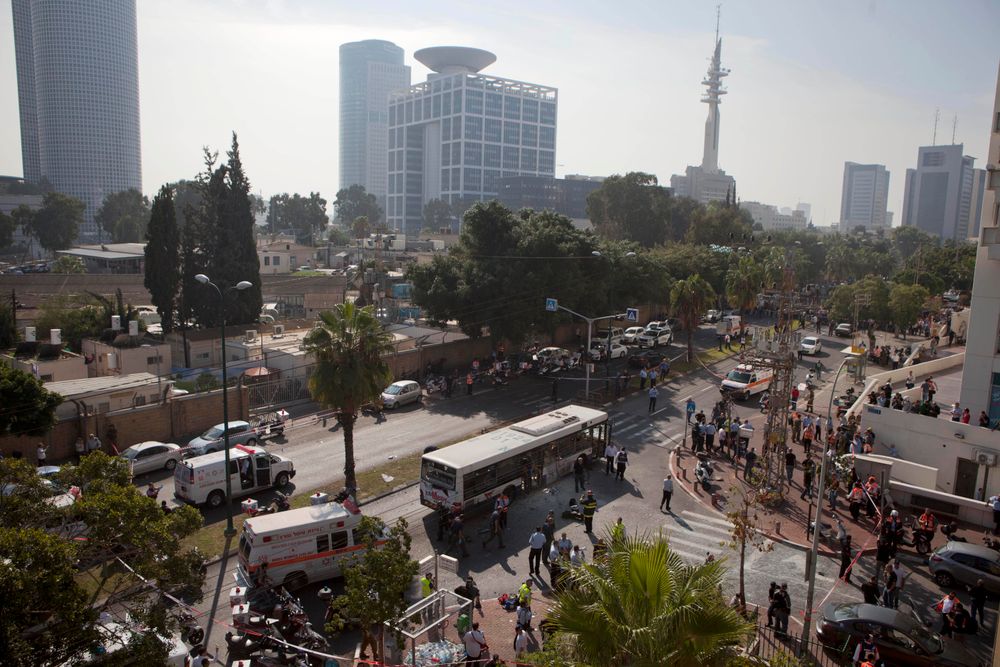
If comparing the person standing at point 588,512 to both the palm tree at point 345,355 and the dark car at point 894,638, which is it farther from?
the palm tree at point 345,355

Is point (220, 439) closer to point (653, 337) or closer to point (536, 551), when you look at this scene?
point (536, 551)

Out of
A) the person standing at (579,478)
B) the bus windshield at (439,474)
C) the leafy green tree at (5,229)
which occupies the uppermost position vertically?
the leafy green tree at (5,229)

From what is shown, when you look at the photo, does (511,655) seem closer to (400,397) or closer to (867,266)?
(400,397)

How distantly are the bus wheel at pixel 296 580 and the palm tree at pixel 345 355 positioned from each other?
7.16 metres

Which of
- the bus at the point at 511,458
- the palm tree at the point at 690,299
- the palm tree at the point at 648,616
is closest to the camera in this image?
the palm tree at the point at 648,616

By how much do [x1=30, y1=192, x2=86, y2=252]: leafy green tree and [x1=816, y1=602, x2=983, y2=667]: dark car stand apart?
114 metres

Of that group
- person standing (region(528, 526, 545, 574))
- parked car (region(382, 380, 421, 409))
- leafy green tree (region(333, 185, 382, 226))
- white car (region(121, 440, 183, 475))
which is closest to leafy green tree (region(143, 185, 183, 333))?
parked car (region(382, 380, 421, 409))

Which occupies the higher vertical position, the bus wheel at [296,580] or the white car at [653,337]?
the white car at [653,337]

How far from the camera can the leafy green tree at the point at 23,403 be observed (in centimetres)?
2305

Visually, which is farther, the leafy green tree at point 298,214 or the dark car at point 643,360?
the leafy green tree at point 298,214

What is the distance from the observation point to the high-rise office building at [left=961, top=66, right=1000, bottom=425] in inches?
1137

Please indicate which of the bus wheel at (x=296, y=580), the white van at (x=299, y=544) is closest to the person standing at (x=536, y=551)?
the white van at (x=299, y=544)

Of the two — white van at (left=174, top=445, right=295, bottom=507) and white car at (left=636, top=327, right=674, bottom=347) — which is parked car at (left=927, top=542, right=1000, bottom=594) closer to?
white van at (left=174, top=445, right=295, bottom=507)

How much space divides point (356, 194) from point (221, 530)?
561 ft
